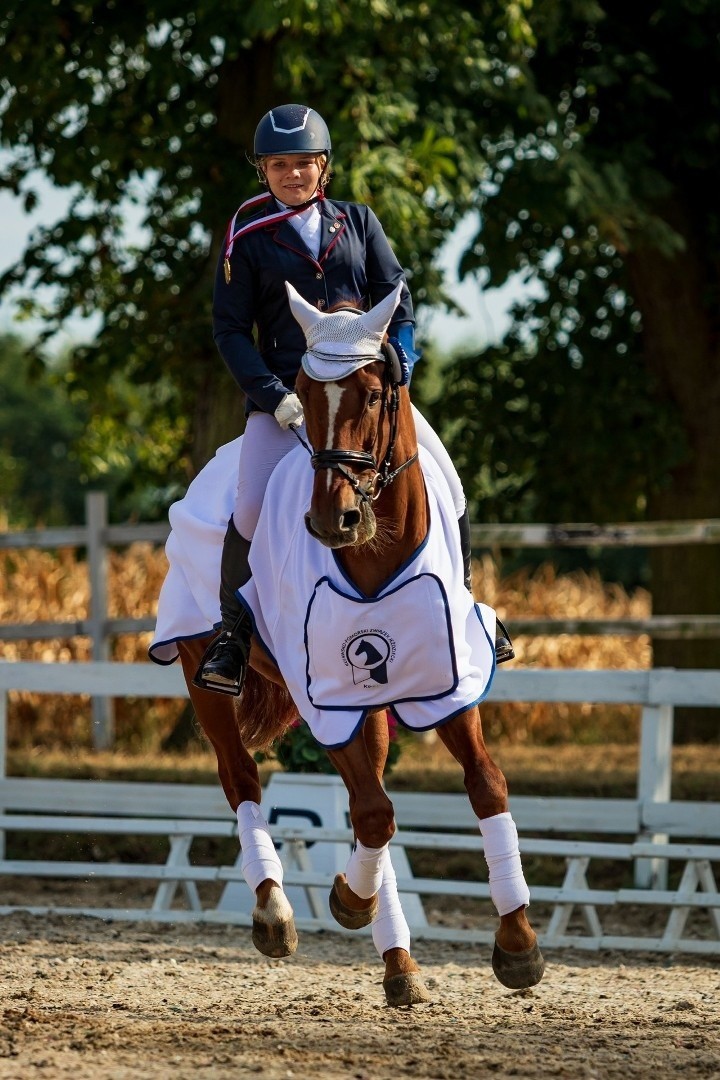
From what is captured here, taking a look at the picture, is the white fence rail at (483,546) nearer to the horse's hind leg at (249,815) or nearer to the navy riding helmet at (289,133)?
the horse's hind leg at (249,815)

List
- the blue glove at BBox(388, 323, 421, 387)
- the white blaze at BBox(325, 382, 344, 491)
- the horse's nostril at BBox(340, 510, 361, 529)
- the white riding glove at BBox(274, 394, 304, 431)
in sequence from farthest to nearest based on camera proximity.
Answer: the white riding glove at BBox(274, 394, 304, 431) → the blue glove at BBox(388, 323, 421, 387) → the white blaze at BBox(325, 382, 344, 491) → the horse's nostril at BBox(340, 510, 361, 529)

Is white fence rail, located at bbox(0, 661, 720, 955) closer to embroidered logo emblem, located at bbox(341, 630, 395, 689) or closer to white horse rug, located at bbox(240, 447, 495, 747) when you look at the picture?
white horse rug, located at bbox(240, 447, 495, 747)

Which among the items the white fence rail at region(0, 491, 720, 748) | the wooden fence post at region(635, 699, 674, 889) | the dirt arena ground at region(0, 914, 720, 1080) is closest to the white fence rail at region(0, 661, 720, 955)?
the wooden fence post at region(635, 699, 674, 889)

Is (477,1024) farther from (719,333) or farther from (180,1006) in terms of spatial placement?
(719,333)

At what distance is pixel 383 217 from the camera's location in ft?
35.1

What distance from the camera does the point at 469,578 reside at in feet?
18.9

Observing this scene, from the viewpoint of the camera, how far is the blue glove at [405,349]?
5.04 m

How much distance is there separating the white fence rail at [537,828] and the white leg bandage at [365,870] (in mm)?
2030

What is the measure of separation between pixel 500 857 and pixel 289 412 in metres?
1.74

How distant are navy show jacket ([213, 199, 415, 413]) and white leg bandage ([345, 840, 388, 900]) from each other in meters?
1.65

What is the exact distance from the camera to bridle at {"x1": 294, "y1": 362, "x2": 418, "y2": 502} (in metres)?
4.65

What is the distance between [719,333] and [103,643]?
20.4 ft

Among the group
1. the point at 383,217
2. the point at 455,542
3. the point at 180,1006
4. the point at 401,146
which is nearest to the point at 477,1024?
the point at 180,1006

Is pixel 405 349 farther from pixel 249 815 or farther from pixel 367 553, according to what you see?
pixel 249 815
